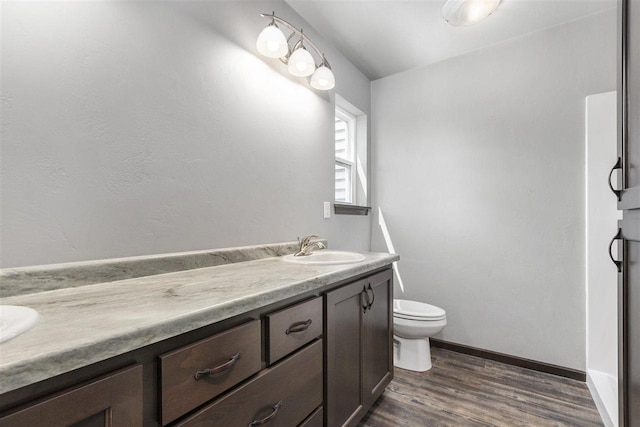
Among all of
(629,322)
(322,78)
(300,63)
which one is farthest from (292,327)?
(322,78)

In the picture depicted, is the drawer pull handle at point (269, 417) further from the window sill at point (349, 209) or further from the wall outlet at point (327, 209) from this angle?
the window sill at point (349, 209)

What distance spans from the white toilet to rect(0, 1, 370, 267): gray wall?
3.29 ft

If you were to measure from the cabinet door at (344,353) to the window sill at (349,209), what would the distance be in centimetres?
97

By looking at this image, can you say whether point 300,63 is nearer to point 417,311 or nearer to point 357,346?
point 357,346

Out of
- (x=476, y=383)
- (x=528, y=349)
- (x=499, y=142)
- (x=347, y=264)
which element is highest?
(x=499, y=142)

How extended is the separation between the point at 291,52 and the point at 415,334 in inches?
81.0

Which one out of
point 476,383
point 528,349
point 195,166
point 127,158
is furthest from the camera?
point 528,349

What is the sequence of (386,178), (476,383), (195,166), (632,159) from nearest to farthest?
1. (632,159)
2. (195,166)
3. (476,383)
4. (386,178)

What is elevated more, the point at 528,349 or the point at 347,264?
the point at 347,264

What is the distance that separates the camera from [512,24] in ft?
6.77

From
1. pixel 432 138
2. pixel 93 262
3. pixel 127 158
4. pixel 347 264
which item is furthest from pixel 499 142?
pixel 93 262

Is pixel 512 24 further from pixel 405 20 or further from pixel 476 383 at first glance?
pixel 476 383

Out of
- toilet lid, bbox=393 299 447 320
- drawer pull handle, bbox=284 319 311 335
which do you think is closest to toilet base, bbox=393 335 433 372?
toilet lid, bbox=393 299 447 320

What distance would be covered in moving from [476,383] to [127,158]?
2.36 meters
